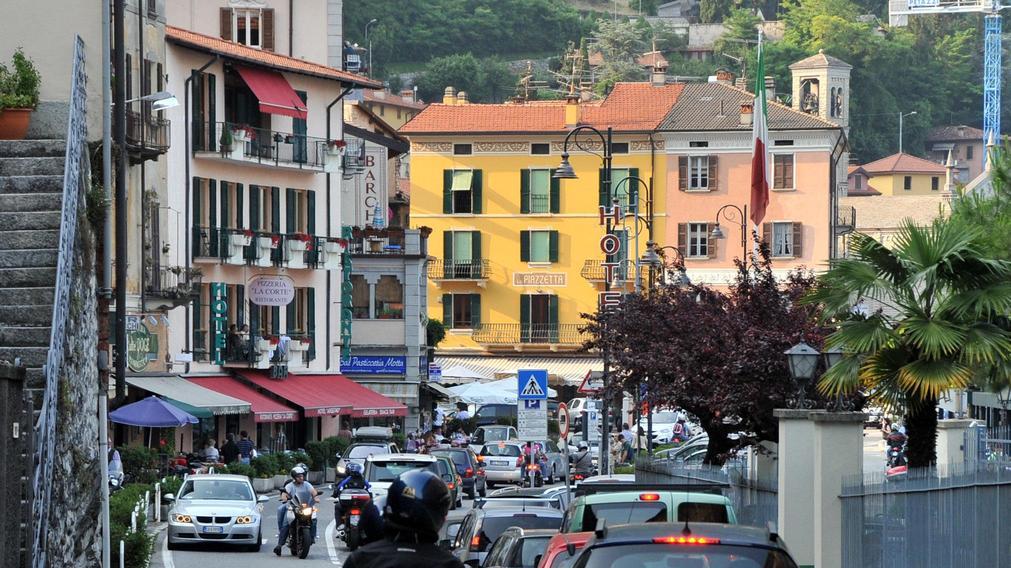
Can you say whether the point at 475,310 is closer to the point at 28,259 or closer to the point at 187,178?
the point at 187,178

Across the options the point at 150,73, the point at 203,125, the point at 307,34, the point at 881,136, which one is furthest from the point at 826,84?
the point at 150,73

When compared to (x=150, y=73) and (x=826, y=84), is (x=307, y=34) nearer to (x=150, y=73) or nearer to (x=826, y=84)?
(x=150, y=73)

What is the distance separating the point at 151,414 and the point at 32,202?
79.7 ft

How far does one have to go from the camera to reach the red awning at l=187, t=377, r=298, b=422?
181ft

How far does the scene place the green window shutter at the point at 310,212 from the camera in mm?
63781

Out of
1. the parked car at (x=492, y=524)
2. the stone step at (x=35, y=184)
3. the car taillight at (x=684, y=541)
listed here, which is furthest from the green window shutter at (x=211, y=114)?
the car taillight at (x=684, y=541)

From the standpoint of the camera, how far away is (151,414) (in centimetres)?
4525

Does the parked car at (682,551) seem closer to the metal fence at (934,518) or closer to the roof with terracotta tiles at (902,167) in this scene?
the metal fence at (934,518)

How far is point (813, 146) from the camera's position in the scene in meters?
89.2

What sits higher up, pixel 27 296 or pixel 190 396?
pixel 27 296

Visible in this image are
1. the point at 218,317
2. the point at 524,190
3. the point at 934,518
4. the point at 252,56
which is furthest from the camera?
the point at 524,190

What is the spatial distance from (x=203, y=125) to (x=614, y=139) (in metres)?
35.4

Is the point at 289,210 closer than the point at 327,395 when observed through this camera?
No

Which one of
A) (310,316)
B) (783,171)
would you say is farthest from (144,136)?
(783,171)
